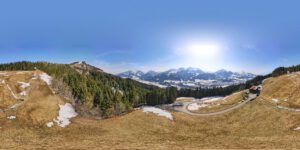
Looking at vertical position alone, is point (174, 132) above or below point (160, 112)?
below

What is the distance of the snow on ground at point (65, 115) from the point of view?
119562mm

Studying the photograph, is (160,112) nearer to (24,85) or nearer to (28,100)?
(28,100)

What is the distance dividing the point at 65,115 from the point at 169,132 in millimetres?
36343

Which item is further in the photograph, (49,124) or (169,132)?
(49,124)

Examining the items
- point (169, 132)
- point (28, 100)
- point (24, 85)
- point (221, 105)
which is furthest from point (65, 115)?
point (221, 105)

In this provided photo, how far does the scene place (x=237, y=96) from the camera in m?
178

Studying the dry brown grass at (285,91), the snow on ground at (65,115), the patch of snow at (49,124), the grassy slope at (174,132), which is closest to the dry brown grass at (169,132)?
the grassy slope at (174,132)

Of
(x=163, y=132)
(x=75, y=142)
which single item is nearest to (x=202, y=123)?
(x=163, y=132)

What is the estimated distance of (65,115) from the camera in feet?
416

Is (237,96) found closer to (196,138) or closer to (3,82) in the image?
(196,138)

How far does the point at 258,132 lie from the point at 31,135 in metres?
64.8

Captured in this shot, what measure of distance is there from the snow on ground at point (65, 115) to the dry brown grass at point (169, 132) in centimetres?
253

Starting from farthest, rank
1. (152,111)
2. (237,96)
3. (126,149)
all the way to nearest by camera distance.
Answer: (237,96) → (152,111) → (126,149)

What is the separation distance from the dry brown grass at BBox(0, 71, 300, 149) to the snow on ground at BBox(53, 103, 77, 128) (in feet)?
8.30
